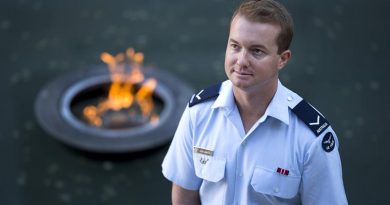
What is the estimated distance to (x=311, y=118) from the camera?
2271 mm

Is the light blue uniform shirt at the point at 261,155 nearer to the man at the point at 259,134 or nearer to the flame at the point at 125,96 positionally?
the man at the point at 259,134

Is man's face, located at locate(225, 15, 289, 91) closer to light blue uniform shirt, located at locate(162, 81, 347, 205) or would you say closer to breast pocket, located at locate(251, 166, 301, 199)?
light blue uniform shirt, located at locate(162, 81, 347, 205)

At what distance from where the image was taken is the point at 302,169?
2250 millimetres

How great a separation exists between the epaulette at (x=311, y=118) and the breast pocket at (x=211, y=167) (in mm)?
316

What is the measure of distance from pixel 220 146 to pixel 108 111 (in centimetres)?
268

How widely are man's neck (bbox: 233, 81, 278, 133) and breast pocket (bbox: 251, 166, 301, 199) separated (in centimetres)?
16

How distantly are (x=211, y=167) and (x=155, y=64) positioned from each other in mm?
3109

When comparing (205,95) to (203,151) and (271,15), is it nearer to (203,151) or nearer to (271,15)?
(203,151)

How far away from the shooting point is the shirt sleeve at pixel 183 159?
7.89 feet

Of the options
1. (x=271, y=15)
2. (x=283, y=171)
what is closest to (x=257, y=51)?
(x=271, y=15)

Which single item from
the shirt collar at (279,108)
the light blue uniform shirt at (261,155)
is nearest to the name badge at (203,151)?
the light blue uniform shirt at (261,155)

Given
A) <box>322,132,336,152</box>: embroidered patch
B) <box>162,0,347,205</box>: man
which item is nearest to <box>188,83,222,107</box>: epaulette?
<box>162,0,347,205</box>: man

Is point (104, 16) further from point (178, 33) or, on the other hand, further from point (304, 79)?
point (304, 79)

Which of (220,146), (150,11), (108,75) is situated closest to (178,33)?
(150,11)
